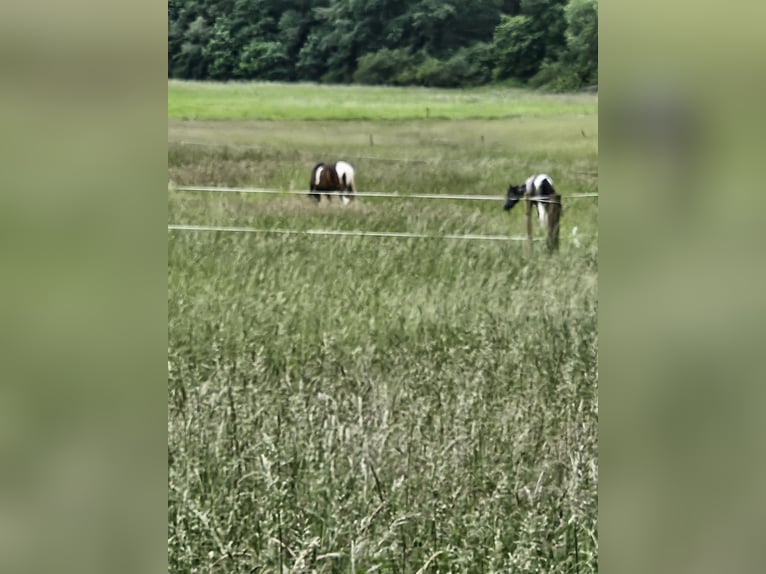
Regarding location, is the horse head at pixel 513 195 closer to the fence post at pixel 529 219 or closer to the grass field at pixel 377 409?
the fence post at pixel 529 219

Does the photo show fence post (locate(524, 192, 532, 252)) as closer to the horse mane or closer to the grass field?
the horse mane

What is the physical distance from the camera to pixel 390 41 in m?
14.7

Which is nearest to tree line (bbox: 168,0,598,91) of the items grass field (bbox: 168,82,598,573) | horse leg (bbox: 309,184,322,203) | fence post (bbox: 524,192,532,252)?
horse leg (bbox: 309,184,322,203)

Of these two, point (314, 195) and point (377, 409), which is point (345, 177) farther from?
point (377, 409)

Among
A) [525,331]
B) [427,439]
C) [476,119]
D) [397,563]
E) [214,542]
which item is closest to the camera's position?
[214,542]

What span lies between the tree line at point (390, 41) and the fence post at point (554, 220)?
7009mm

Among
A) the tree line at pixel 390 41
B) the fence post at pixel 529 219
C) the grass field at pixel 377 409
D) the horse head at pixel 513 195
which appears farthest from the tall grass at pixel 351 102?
the grass field at pixel 377 409

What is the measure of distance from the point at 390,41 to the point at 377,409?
43.8 ft

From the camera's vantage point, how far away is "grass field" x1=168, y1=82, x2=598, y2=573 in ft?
5.41

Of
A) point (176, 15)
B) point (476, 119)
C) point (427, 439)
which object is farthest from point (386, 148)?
point (427, 439)
